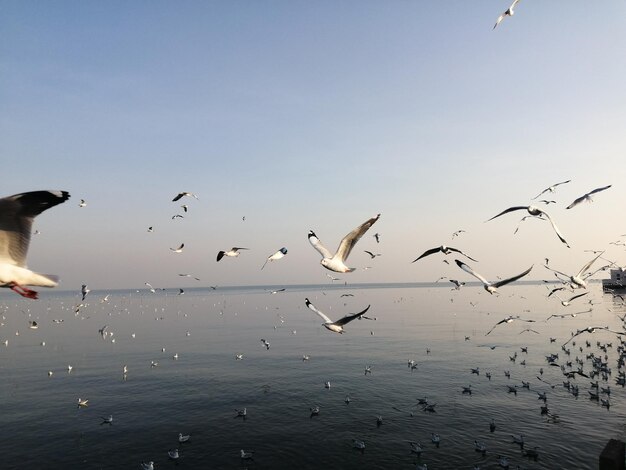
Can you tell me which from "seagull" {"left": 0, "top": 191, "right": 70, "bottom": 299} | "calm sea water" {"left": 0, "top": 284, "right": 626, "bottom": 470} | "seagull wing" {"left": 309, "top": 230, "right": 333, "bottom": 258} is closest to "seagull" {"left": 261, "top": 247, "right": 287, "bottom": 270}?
"seagull wing" {"left": 309, "top": 230, "right": 333, "bottom": 258}

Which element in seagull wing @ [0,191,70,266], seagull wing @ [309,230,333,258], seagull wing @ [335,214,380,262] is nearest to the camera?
seagull wing @ [0,191,70,266]

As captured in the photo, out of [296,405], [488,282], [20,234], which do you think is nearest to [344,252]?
[488,282]

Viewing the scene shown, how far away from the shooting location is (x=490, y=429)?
26312 millimetres

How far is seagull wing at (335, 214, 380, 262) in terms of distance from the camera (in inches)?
380

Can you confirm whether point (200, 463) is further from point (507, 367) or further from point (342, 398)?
point (507, 367)

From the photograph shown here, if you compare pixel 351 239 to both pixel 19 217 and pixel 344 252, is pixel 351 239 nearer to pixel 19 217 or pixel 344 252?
pixel 344 252

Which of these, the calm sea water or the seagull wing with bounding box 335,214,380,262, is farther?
the calm sea water

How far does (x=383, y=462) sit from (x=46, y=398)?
108 feet

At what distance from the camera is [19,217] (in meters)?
5.64

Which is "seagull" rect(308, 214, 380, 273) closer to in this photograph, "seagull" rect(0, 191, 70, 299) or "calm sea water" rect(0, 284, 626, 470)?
"seagull" rect(0, 191, 70, 299)

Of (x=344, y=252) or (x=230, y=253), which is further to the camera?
(x=230, y=253)

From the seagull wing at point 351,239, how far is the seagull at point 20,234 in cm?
652

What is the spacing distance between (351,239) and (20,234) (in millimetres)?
7178

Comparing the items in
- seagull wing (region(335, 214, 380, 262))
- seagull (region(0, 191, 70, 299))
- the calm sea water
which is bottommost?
the calm sea water
